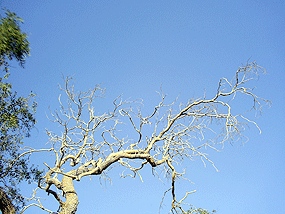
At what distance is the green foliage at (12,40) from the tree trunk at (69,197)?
7.45 ft

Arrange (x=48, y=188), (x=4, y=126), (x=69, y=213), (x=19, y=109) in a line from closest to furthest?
(x=69, y=213), (x=48, y=188), (x=4, y=126), (x=19, y=109)

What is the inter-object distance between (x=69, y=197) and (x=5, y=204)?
1.08 metres

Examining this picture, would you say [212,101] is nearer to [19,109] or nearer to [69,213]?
[69,213]

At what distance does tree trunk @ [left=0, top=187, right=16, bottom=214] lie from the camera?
405cm

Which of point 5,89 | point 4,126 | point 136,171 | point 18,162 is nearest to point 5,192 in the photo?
point 18,162

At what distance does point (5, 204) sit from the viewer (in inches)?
161

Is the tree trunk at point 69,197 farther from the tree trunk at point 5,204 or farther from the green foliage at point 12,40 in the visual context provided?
the green foliage at point 12,40

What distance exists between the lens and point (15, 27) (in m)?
4.13

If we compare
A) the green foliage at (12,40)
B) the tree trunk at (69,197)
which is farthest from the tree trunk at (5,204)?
the green foliage at (12,40)

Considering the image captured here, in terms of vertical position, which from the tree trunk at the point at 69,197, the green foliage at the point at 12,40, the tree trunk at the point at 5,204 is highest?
the green foliage at the point at 12,40

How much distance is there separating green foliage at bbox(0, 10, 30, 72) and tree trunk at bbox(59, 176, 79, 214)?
7.45 ft

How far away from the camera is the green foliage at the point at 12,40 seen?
4.05 metres

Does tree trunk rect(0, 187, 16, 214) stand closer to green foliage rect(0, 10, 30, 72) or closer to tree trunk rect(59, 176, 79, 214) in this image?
tree trunk rect(59, 176, 79, 214)

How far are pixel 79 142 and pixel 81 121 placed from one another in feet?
1.44
